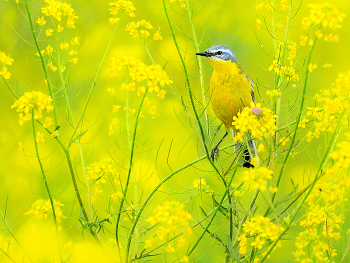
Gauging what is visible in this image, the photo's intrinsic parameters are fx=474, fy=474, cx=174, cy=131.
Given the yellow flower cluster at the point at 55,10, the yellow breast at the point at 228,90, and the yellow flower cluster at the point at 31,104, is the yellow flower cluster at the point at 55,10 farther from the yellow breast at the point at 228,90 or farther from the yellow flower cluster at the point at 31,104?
the yellow breast at the point at 228,90

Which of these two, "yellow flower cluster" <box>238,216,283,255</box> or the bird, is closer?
"yellow flower cluster" <box>238,216,283,255</box>

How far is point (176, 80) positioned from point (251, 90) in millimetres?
746

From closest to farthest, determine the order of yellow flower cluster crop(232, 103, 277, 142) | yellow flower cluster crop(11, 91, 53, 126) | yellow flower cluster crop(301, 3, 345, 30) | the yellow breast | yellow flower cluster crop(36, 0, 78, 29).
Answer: yellow flower cluster crop(301, 3, 345, 30) → yellow flower cluster crop(232, 103, 277, 142) → yellow flower cluster crop(11, 91, 53, 126) → yellow flower cluster crop(36, 0, 78, 29) → the yellow breast

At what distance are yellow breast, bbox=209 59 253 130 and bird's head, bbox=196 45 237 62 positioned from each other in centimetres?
3

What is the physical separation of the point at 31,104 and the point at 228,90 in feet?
5.88

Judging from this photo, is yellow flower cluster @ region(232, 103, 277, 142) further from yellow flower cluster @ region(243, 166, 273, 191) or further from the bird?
the bird

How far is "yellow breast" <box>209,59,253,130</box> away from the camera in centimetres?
330

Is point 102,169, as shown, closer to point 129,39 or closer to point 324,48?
point 129,39

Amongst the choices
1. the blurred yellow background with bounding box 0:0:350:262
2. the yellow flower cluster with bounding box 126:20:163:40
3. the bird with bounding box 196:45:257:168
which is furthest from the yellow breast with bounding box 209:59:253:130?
the yellow flower cluster with bounding box 126:20:163:40

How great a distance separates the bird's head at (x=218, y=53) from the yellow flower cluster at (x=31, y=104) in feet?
5.66

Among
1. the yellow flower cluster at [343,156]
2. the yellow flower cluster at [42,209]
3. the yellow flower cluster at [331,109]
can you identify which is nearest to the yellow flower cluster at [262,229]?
the yellow flower cluster at [343,156]

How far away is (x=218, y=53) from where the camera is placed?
3.48 meters

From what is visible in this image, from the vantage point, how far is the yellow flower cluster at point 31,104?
70.6 inches

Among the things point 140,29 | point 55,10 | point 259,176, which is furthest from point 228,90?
point 259,176
